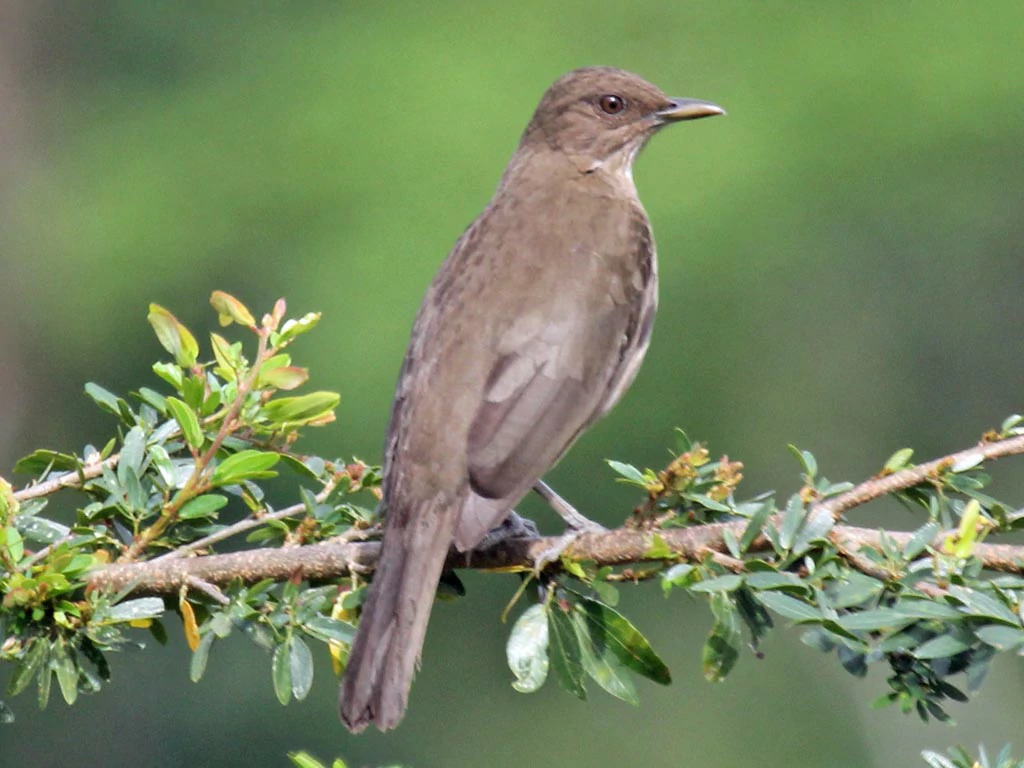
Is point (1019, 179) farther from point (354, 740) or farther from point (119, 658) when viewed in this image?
point (119, 658)

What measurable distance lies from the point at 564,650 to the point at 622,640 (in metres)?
0.12

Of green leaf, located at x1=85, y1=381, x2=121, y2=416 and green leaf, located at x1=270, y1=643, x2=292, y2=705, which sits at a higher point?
green leaf, located at x1=85, y1=381, x2=121, y2=416

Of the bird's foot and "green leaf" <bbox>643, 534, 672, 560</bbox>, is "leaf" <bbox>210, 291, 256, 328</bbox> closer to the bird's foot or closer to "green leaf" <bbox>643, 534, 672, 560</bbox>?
the bird's foot

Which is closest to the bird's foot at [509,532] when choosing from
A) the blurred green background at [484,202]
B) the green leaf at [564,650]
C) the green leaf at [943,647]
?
the green leaf at [564,650]

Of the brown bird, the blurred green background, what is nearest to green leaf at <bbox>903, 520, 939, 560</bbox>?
the brown bird

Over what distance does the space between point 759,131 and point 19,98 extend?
9.02 m

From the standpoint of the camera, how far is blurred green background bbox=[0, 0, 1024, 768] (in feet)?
49.5

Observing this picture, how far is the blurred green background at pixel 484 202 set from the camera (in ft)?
49.5

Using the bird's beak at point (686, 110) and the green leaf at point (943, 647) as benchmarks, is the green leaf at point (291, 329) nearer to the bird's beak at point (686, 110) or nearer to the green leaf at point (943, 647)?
the green leaf at point (943, 647)

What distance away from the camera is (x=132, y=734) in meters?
14.7

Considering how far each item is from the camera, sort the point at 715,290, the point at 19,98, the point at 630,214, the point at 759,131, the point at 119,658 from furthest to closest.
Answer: the point at 19,98 < the point at 759,131 < the point at 715,290 < the point at 119,658 < the point at 630,214

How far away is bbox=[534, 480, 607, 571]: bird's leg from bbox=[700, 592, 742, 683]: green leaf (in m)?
0.36

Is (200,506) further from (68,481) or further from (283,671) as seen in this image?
(283,671)

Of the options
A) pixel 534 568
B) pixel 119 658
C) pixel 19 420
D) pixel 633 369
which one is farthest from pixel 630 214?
pixel 19 420
